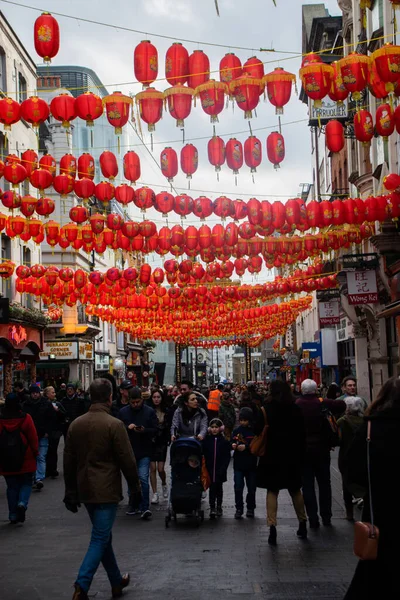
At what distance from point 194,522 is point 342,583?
4.09 m

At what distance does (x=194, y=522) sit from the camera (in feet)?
37.5

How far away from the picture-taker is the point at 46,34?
11.7 metres

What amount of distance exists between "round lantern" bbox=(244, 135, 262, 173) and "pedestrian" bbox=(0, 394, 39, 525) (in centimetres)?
596

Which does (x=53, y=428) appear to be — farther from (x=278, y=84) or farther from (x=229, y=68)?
(x=278, y=84)

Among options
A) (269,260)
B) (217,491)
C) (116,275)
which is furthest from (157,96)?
(116,275)

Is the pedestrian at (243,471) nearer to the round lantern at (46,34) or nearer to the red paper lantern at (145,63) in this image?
the red paper lantern at (145,63)

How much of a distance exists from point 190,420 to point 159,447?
1.57 meters

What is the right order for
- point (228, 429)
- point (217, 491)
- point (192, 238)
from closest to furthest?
point (217, 491) < point (228, 429) < point (192, 238)

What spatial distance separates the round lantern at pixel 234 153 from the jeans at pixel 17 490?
21.2 ft

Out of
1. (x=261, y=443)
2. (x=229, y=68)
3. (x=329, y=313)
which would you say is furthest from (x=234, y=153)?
(x=329, y=313)

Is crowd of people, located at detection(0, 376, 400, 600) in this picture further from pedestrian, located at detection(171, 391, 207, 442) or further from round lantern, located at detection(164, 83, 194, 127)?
round lantern, located at detection(164, 83, 194, 127)

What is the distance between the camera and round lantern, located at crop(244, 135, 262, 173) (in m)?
14.5

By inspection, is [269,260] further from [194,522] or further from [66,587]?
[66,587]

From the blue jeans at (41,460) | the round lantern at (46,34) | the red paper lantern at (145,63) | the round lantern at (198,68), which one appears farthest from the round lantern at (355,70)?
the blue jeans at (41,460)
